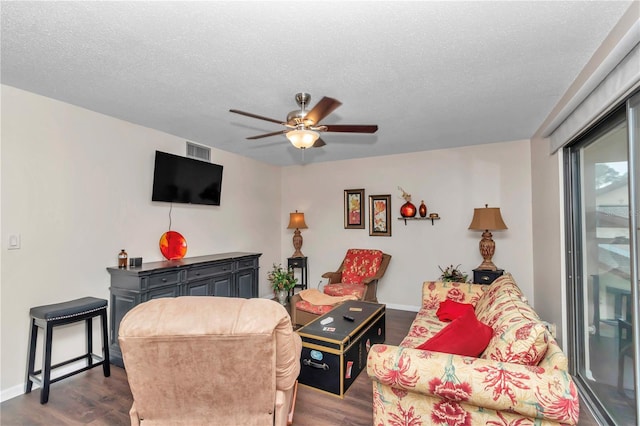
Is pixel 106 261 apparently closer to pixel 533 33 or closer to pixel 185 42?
pixel 185 42

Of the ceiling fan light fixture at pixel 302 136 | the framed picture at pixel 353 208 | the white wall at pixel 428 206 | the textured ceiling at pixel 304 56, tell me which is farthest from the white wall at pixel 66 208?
the framed picture at pixel 353 208

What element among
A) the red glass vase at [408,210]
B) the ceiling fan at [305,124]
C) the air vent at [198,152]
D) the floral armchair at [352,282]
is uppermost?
the air vent at [198,152]

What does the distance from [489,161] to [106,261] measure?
4.94m

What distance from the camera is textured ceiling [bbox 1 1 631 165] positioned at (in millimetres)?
1618

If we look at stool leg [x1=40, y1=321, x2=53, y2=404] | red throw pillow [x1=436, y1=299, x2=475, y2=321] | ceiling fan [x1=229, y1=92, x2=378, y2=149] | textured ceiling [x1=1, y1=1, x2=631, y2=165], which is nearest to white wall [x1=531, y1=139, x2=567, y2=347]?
textured ceiling [x1=1, y1=1, x2=631, y2=165]

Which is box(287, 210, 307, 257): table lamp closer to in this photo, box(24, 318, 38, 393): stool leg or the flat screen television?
the flat screen television

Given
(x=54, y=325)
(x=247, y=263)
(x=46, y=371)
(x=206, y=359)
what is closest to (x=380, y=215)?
(x=247, y=263)

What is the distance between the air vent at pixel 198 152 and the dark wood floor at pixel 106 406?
2680 mm

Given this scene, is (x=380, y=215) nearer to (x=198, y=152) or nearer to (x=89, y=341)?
(x=198, y=152)

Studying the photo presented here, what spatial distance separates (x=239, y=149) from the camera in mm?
4578

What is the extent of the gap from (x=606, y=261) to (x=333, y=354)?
2117mm

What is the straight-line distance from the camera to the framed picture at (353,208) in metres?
5.22

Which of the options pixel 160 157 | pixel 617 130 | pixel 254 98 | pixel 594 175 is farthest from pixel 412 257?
pixel 160 157

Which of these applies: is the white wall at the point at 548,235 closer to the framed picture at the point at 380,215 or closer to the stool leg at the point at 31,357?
the framed picture at the point at 380,215
